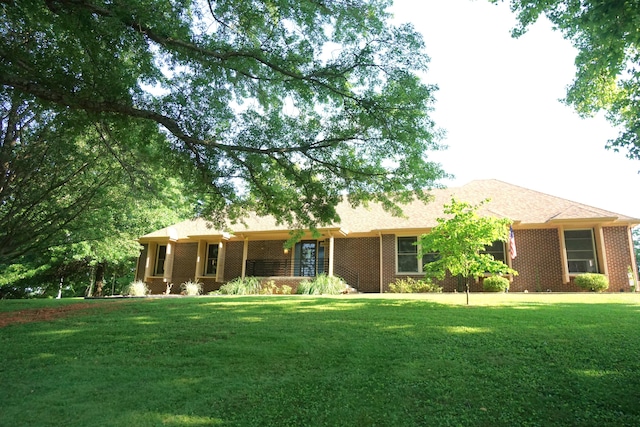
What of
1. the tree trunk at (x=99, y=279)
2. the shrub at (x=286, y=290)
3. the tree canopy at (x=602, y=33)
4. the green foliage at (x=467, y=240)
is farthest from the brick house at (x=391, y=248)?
the tree canopy at (x=602, y=33)

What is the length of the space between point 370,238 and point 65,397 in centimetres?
1662

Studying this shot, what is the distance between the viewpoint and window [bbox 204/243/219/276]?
23547 mm

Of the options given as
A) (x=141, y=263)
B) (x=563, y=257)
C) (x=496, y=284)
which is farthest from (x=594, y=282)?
(x=141, y=263)

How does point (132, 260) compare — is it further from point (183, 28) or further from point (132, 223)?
point (183, 28)

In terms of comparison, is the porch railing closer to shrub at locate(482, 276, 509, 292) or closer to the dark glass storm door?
the dark glass storm door

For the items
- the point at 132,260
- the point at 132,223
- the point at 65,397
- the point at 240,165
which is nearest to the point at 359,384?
the point at 65,397

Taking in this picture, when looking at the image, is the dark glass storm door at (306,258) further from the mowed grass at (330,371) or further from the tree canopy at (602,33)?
the tree canopy at (602,33)

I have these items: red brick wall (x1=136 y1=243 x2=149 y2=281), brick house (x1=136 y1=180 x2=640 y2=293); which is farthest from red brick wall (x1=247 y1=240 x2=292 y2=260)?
red brick wall (x1=136 y1=243 x2=149 y2=281)

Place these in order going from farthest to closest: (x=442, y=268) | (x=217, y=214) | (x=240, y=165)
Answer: (x=442, y=268)
(x=217, y=214)
(x=240, y=165)

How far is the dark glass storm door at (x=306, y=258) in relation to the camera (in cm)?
2138

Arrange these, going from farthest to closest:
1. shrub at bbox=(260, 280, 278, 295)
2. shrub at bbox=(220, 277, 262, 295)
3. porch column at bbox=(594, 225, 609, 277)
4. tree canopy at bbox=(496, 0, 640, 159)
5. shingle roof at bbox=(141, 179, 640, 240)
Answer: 1. shrub at bbox=(260, 280, 278, 295)
2. shrub at bbox=(220, 277, 262, 295)
3. shingle roof at bbox=(141, 179, 640, 240)
4. porch column at bbox=(594, 225, 609, 277)
5. tree canopy at bbox=(496, 0, 640, 159)

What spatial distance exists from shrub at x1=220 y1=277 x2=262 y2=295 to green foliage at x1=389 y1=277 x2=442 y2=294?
6.21 meters

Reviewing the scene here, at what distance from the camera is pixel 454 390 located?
4641 mm

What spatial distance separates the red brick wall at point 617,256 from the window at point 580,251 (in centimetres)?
52
